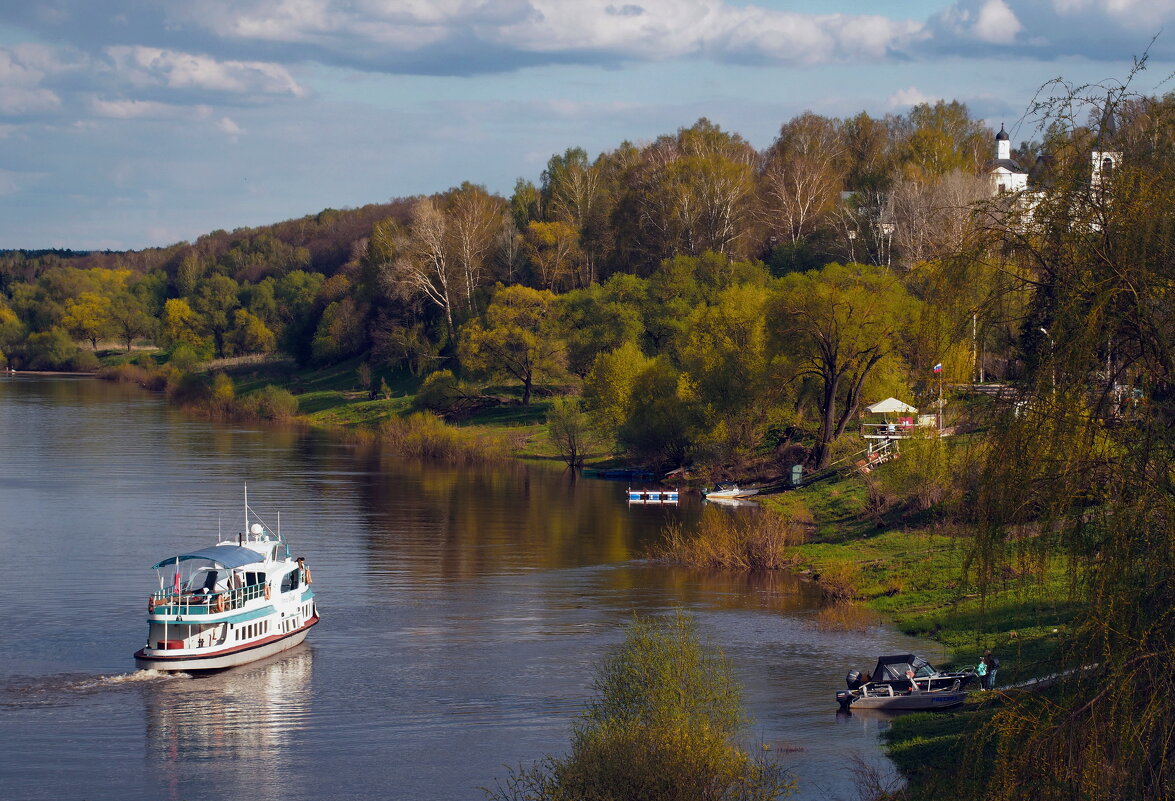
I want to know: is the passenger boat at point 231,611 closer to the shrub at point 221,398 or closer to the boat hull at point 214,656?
the boat hull at point 214,656

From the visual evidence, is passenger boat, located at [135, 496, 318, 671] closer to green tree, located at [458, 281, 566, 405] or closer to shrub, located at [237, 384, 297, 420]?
green tree, located at [458, 281, 566, 405]

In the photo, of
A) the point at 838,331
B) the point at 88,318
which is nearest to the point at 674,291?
the point at 838,331

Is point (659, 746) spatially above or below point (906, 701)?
above

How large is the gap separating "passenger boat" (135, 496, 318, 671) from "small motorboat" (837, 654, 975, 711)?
18.3 m

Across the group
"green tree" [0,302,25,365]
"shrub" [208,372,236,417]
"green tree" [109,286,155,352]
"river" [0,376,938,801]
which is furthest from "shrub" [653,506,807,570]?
"green tree" [0,302,25,365]

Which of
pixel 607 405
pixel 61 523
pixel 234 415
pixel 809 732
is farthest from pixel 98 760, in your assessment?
pixel 234 415

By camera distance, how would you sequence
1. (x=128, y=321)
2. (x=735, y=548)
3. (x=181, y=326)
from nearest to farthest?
(x=735, y=548) < (x=181, y=326) < (x=128, y=321)

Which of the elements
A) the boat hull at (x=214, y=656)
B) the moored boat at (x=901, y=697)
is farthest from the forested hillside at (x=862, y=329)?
the boat hull at (x=214, y=656)

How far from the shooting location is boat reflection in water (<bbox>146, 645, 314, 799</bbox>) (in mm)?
28656

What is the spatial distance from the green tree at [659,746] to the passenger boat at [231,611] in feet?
58.1

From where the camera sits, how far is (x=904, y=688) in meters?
32.4

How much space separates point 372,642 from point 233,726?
27.2 feet

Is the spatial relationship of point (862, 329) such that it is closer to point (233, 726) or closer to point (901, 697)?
point (901, 697)

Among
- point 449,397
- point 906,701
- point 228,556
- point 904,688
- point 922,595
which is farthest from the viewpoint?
point 449,397
